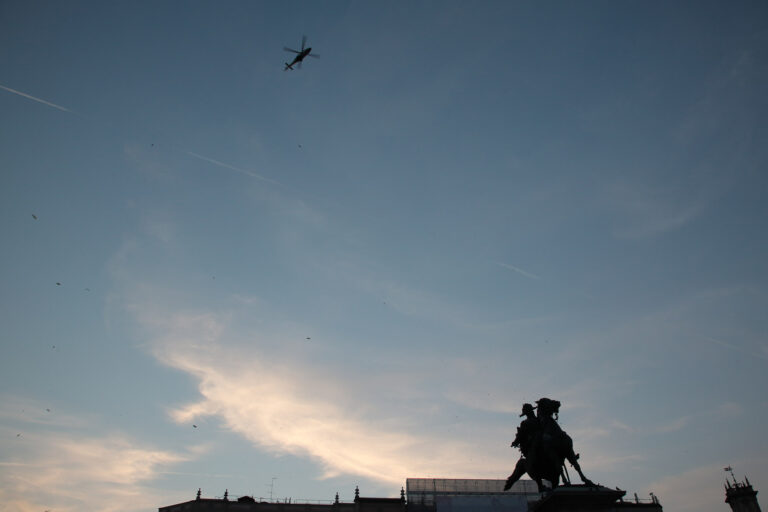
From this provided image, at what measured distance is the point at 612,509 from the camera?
Answer: 1546cm

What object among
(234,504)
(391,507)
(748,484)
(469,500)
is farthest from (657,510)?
(748,484)

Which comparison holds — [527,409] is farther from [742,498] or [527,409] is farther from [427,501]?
[742,498]

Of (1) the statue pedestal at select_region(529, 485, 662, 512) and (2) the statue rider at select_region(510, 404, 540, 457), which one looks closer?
(1) the statue pedestal at select_region(529, 485, 662, 512)

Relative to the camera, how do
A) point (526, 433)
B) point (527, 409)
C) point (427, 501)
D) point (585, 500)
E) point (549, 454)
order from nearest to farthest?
1. point (585, 500)
2. point (549, 454)
3. point (526, 433)
4. point (527, 409)
5. point (427, 501)

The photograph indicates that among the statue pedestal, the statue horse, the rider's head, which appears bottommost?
the statue pedestal

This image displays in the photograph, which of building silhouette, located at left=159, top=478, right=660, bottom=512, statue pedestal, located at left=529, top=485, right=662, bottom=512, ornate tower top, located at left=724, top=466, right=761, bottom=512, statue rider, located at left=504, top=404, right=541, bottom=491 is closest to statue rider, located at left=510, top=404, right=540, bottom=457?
statue rider, located at left=504, top=404, right=541, bottom=491

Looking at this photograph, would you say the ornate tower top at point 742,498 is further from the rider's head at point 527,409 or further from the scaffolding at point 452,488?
the rider's head at point 527,409

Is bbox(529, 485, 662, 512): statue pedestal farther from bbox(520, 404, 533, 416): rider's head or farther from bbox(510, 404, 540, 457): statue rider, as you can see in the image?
bbox(520, 404, 533, 416): rider's head

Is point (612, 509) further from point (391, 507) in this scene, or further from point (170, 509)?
point (170, 509)

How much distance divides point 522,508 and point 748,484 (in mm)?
48628

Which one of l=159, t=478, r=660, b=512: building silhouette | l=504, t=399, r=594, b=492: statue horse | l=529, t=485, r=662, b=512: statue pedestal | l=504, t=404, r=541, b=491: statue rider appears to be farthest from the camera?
l=159, t=478, r=660, b=512: building silhouette

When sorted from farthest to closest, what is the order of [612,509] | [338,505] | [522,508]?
[338,505] < [522,508] < [612,509]

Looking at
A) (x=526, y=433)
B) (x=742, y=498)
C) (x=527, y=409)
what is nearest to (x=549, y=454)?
(x=526, y=433)

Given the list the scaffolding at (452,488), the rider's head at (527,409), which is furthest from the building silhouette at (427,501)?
the rider's head at (527,409)
